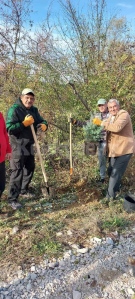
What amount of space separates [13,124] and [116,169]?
5.77 ft

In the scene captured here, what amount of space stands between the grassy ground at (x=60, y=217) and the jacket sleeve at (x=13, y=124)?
124cm

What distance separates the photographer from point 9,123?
3.93 meters

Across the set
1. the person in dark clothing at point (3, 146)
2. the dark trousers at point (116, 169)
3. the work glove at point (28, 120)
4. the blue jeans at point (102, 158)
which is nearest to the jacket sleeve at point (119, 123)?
the dark trousers at point (116, 169)

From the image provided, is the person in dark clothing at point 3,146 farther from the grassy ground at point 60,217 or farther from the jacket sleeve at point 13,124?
the grassy ground at point 60,217

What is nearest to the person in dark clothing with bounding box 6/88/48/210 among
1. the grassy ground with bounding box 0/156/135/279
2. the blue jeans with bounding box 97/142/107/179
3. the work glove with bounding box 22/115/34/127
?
the work glove with bounding box 22/115/34/127

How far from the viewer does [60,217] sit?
12.8ft

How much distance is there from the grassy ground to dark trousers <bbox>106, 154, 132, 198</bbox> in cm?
23

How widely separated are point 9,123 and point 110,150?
1.64 m

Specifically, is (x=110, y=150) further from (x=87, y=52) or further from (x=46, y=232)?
(x=87, y=52)

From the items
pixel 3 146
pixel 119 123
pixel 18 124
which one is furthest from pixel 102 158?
pixel 3 146

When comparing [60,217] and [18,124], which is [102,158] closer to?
[60,217]

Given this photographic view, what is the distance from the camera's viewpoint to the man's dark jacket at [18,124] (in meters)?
3.94

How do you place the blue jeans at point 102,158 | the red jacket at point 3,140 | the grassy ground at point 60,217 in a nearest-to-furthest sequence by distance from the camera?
the grassy ground at point 60,217, the red jacket at point 3,140, the blue jeans at point 102,158

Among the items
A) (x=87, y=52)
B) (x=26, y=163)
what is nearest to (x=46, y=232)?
(x=26, y=163)
